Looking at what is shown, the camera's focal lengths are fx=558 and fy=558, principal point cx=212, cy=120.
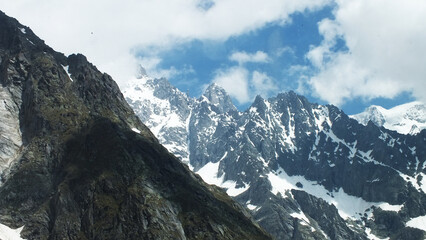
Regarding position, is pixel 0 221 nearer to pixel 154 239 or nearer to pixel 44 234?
pixel 44 234

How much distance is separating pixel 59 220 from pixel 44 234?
7101 mm

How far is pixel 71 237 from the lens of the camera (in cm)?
19650

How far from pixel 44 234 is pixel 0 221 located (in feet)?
51.8

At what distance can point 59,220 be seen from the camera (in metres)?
200

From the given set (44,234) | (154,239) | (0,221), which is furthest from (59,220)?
(154,239)

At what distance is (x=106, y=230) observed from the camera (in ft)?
655

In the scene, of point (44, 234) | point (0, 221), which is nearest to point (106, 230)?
point (44, 234)

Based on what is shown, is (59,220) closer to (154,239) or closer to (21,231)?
(21,231)

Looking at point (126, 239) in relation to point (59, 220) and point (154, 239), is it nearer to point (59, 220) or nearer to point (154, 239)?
point (154, 239)

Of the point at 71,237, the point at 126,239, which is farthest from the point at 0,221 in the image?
the point at 126,239

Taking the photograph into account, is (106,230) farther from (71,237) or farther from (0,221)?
(0,221)

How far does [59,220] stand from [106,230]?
17.2m

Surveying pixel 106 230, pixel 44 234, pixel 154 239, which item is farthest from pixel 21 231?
pixel 154 239

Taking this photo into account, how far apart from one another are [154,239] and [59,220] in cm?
3470
